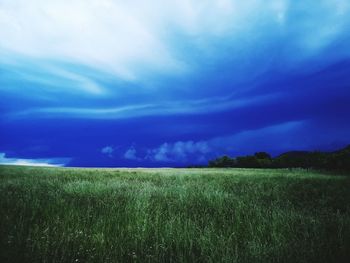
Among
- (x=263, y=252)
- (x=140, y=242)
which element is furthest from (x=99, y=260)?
(x=263, y=252)

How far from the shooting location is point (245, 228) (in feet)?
14.1

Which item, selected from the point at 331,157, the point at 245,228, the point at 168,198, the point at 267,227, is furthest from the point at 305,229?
the point at 331,157

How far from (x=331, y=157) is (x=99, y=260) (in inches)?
1350

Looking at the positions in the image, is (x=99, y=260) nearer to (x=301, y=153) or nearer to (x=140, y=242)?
(x=140, y=242)

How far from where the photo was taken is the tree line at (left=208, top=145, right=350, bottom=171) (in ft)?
98.9

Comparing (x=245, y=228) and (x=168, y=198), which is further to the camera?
(x=168, y=198)

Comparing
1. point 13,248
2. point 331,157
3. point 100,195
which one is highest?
point 331,157

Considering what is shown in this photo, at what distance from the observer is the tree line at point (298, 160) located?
3016 centimetres

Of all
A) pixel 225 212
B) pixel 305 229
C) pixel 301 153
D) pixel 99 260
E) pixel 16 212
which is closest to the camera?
pixel 99 260

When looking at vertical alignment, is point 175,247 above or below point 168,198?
below

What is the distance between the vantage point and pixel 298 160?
41.5 metres

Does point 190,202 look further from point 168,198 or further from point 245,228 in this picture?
point 245,228

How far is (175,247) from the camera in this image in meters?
3.58

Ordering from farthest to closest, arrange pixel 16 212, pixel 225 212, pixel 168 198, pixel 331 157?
pixel 331 157 < pixel 168 198 < pixel 225 212 < pixel 16 212
